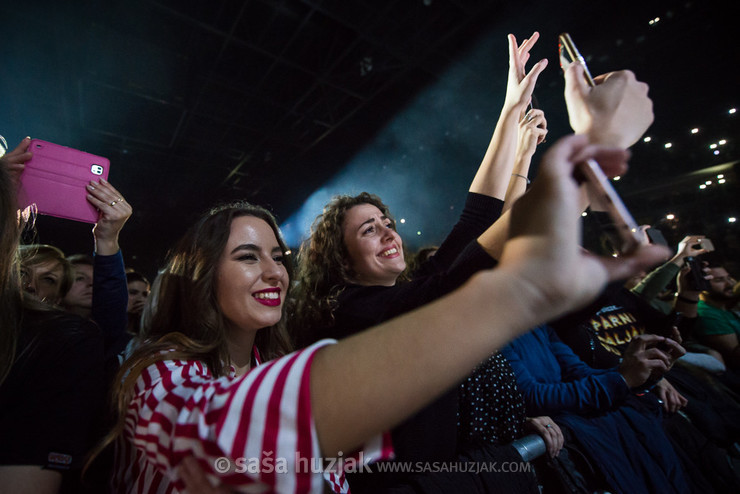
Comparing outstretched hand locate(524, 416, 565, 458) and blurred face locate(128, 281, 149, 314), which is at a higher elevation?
blurred face locate(128, 281, 149, 314)

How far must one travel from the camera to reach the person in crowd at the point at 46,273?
214 cm

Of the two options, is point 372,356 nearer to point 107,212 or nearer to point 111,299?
point 107,212

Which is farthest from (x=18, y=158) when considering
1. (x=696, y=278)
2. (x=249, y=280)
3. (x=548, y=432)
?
(x=696, y=278)

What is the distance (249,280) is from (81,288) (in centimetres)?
235

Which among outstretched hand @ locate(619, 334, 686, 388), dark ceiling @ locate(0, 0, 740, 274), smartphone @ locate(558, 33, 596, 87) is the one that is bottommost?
outstretched hand @ locate(619, 334, 686, 388)

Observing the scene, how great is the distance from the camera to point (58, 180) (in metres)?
1.45

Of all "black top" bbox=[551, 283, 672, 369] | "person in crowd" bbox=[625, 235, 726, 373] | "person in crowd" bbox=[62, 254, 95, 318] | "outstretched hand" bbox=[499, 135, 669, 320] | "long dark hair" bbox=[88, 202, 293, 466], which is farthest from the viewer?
"person in crowd" bbox=[625, 235, 726, 373]

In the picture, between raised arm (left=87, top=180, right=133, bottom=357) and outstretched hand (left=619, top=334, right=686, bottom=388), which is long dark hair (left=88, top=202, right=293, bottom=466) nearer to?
raised arm (left=87, top=180, right=133, bottom=357)

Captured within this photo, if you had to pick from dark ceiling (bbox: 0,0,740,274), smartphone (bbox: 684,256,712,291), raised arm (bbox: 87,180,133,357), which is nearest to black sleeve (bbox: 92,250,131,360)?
raised arm (bbox: 87,180,133,357)

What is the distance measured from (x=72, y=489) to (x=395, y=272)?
4.79 ft

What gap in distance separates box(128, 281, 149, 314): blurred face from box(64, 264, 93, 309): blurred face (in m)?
0.67

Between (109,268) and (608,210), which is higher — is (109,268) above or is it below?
above

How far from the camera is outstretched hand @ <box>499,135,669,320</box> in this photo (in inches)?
16.2

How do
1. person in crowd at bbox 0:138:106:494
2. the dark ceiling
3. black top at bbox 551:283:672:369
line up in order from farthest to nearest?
1. the dark ceiling
2. black top at bbox 551:283:672:369
3. person in crowd at bbox 0:138:106:494
